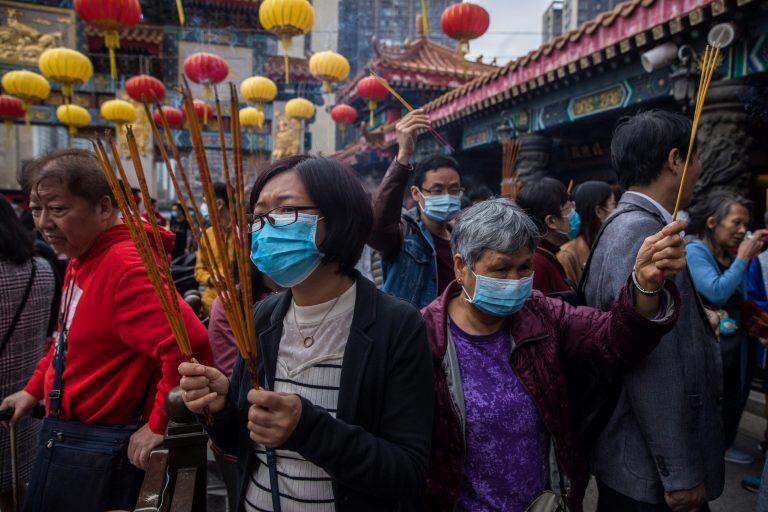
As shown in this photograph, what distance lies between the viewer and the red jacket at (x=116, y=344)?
1429mm

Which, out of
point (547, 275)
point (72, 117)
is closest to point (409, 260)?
point (547, 275)

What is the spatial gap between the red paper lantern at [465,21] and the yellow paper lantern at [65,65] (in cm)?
641

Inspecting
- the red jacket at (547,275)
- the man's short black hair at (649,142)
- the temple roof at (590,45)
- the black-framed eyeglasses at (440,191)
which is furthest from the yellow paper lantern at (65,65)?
the man's short black hair at (649,142)

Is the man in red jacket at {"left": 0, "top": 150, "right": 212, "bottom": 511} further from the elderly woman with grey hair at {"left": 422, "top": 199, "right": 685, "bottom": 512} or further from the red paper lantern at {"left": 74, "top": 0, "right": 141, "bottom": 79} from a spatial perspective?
the red paper lantern at {"left": 74, "top": 0, "right": 141, "bottom": 79}

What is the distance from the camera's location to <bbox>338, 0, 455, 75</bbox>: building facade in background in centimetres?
2591

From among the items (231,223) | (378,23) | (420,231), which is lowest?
(420,231)

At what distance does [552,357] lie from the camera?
1.36 m

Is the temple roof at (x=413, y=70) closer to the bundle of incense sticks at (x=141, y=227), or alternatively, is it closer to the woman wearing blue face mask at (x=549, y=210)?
the woman wearing blue face mask at (x=549, y=210)

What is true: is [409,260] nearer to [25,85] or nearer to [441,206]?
[441,206]

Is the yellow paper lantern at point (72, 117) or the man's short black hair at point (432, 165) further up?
the yellow paper lantern at point (72, 117)

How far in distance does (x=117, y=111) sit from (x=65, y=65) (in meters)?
2.39

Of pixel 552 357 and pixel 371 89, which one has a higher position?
pixel 371 89

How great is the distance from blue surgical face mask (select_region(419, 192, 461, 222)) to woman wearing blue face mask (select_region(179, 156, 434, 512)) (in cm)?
115

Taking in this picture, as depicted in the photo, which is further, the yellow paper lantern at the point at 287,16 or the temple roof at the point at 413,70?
the temple roof at the point at 413,70
